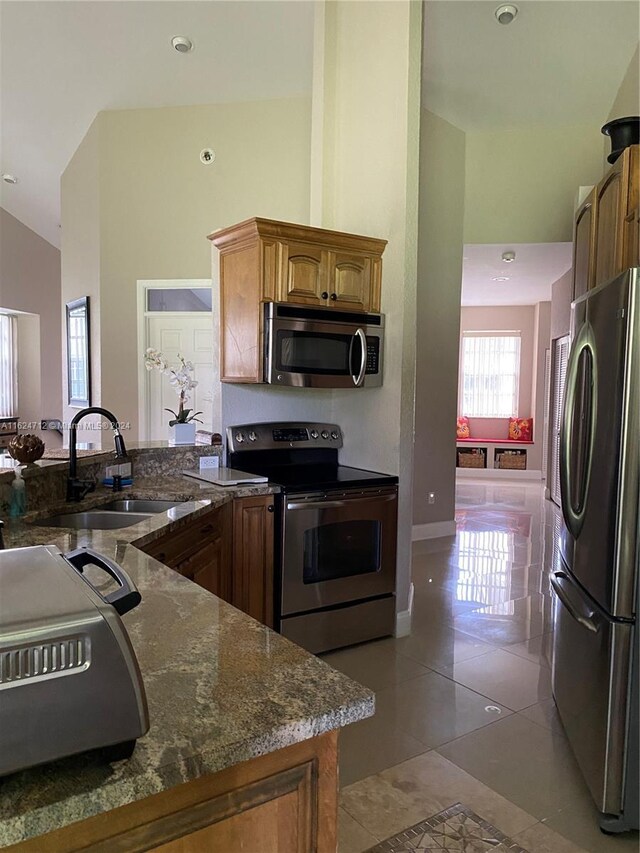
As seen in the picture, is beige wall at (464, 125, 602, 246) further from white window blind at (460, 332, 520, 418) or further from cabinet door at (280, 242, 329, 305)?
white window blind at (460, 332, 520, 418)

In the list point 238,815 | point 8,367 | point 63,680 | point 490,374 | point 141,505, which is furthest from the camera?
point 490,374

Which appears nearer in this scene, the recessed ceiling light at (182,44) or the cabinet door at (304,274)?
the cabinet door at (304,274)

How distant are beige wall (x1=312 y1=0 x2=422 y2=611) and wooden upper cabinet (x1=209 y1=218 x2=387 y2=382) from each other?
0.19 m

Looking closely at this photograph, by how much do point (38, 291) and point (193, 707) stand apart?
9430mm

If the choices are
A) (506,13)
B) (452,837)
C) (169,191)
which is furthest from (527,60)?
(452,837)

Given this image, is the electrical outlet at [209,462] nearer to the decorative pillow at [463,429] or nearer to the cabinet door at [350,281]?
the cabinet door at [350,281]

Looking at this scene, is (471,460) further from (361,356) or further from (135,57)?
(135,57)

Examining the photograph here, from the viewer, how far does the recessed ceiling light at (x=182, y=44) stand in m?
4.81

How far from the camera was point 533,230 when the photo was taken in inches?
223

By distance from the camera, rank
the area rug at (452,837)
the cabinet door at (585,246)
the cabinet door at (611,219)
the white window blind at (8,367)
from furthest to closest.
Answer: the white window blind at (8,367) < the cabinet door at (585,246) < the cabinet door at (611,219) < the area rug at (452,837)

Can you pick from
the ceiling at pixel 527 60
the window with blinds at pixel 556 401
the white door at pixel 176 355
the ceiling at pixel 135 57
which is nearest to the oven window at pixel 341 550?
the white door at pixel 176 355

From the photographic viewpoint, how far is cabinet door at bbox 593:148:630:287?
330 cm

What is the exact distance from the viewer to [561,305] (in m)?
7.52

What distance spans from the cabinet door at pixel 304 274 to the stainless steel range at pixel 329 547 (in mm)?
825
